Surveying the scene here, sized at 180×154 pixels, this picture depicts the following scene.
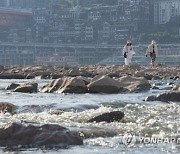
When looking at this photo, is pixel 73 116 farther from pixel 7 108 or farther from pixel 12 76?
pixel 12 76

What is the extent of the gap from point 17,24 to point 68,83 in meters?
118

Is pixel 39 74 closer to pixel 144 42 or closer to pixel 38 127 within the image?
pixel 38 127

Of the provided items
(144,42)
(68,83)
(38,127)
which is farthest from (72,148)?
(144,42)

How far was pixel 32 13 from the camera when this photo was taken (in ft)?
453

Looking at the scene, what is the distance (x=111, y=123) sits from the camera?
8039 millimetres

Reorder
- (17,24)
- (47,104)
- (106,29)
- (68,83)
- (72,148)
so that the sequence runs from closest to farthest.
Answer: (72,148) < (47,104) < (68,83) < (106,29) < (17,24)

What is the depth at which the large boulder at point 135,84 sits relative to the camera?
14602mm

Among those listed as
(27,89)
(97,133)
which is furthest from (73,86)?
(97,133)

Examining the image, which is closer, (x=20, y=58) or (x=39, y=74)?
(x=39, y=74)

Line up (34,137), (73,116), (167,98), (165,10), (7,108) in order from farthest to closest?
1. (165,10)
2. (167,98)
3. (7,108)
4. (73,116)
5. (34,137)

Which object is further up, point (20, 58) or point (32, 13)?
point (32, 13)

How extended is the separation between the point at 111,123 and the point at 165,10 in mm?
122792

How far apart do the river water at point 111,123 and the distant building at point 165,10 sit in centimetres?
11502

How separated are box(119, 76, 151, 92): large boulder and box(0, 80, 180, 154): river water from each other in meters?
0.89
